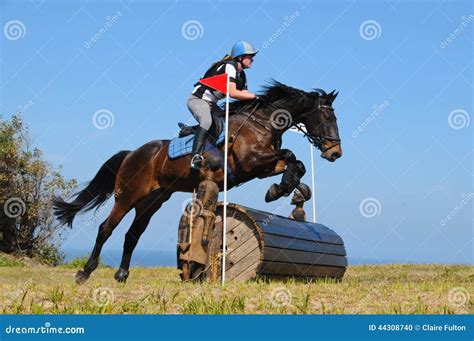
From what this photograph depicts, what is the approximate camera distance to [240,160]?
7.26m

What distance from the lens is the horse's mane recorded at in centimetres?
769

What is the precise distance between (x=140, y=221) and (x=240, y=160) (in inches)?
76.2

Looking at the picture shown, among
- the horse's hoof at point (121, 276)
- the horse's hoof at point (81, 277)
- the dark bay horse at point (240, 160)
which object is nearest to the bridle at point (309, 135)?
the dark bay horse at point (240, 160)

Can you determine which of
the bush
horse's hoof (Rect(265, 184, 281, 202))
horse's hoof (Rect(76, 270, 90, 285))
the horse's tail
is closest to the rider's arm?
horse's hoof (Rect(265, 184, 281, 202))

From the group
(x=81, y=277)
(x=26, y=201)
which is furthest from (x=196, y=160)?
(x=26, y=201)

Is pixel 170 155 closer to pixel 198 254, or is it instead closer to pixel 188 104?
pixel 188 104

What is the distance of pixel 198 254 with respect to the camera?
23.0 ft

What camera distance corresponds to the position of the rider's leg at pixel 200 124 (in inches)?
283

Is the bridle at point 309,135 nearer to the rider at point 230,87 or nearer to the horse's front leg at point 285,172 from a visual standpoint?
the rider at point 230,87

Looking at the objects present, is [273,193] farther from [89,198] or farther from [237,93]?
[89,198]

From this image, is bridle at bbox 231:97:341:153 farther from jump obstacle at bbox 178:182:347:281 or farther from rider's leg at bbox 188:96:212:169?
jump obstacle at bbox 178:182:347:281

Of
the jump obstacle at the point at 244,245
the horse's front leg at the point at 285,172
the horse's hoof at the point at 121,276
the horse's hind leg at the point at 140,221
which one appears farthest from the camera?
the horse's hind leg at the point at 140,221

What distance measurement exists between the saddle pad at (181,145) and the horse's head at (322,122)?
1.06m
